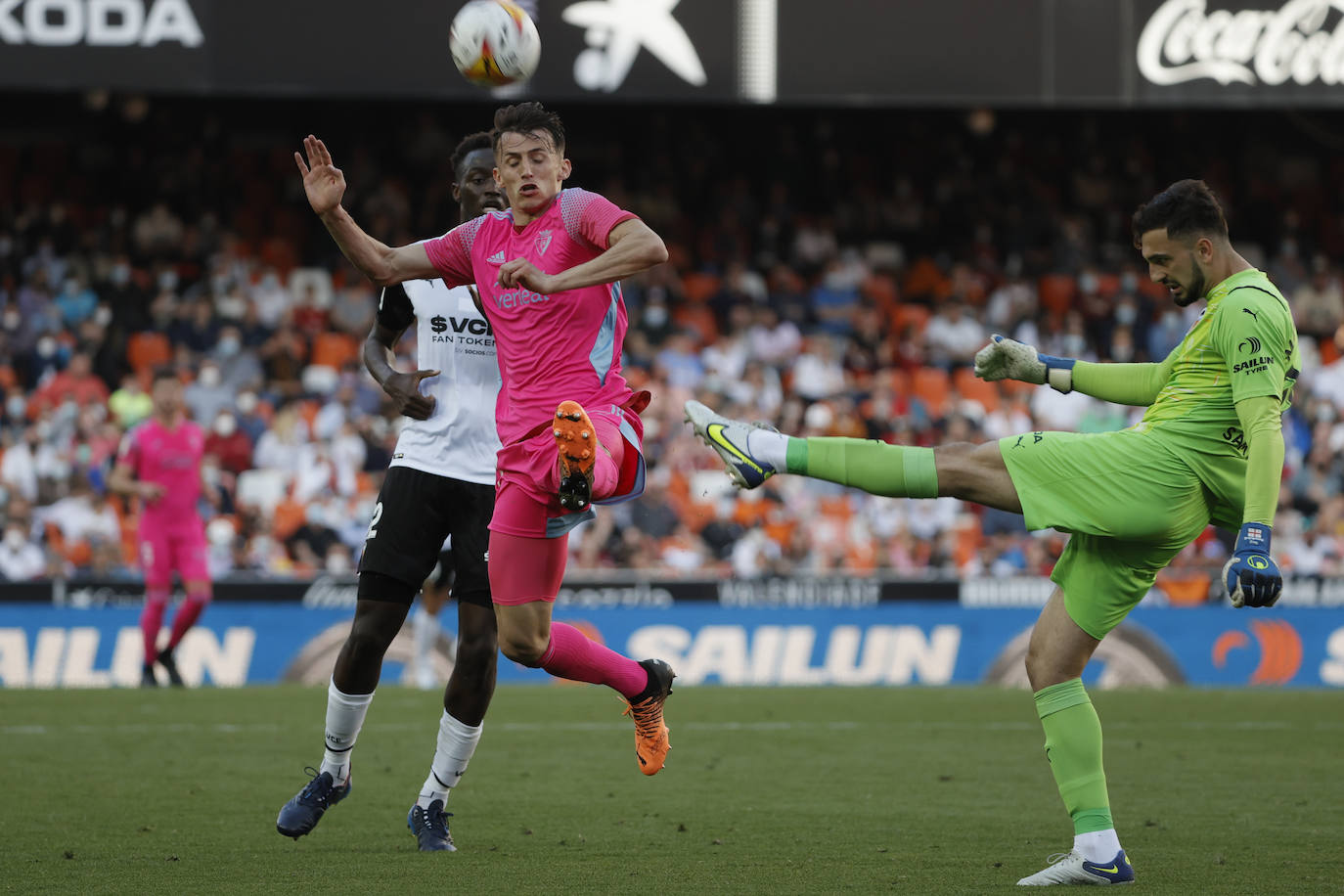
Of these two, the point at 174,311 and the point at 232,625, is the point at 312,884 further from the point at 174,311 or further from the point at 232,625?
the point at 174,311

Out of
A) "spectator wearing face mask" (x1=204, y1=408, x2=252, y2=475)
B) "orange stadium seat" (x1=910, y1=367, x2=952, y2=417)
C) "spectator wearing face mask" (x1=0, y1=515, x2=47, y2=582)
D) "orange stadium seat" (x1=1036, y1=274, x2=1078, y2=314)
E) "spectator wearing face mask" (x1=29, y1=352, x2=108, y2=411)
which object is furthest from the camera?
"orange stadium seat" (x1=1036, y1=274, x2=1078, y2=314)

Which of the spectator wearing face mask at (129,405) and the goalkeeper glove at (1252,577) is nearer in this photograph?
the goalkeeper glove at (1252,577)

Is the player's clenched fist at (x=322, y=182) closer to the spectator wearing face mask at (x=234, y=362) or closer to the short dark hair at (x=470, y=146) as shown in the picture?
the short dark hair at (x=470, y=146)

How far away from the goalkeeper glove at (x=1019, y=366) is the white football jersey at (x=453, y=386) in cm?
198

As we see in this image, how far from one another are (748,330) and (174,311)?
24.0 ft

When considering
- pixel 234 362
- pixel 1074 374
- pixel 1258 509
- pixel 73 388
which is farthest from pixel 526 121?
pixel 234 362

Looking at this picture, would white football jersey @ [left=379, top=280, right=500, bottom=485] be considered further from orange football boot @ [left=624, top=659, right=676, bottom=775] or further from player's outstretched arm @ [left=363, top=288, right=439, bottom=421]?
orange football boot @ [left=624, top=659, right=676, bottom=775]

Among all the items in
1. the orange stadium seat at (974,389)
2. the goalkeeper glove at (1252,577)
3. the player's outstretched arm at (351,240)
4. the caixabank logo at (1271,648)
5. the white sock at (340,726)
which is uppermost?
the player's outstretched arm at (351,240)

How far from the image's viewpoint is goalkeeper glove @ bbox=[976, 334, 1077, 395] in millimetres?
6023

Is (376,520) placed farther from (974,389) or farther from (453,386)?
(974,389)

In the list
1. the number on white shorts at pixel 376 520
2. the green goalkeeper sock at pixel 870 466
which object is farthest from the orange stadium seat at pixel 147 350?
the green goalkeeper sock at pixel 870 466

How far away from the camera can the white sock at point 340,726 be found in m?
6.50

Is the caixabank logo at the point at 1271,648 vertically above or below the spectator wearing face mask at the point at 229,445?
below

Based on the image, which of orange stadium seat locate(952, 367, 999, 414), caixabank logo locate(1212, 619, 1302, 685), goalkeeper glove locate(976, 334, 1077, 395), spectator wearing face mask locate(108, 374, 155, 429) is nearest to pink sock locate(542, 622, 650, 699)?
goalkeeper glove locate(976, 334, 1077, 395)
